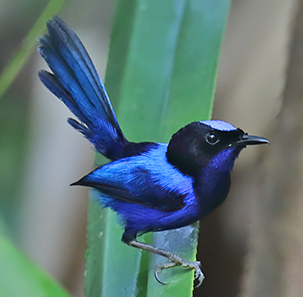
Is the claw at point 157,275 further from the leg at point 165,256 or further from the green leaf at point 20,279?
the green leaf at point 20,279

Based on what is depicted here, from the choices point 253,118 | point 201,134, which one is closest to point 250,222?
point 253,118

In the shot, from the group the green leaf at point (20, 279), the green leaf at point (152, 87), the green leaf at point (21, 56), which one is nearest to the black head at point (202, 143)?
the green leaf at point (152, 87)

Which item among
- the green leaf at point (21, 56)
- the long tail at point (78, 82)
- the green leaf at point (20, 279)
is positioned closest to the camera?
the green leaf at point (20, 279)

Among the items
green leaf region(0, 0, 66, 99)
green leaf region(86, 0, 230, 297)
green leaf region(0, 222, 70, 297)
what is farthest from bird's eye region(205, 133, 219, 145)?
green leaf region(0, 0, 66, 99)

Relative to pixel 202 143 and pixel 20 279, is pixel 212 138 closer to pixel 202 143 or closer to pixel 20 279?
pixel 202 143

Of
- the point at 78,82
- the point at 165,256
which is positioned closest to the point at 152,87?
the point at 78,82

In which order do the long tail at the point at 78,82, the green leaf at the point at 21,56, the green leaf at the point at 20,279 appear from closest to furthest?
1. the green leaf at the point at 20,279
2. the long tail at the point at 78,82
3. the green leaf at the point at 21,56
